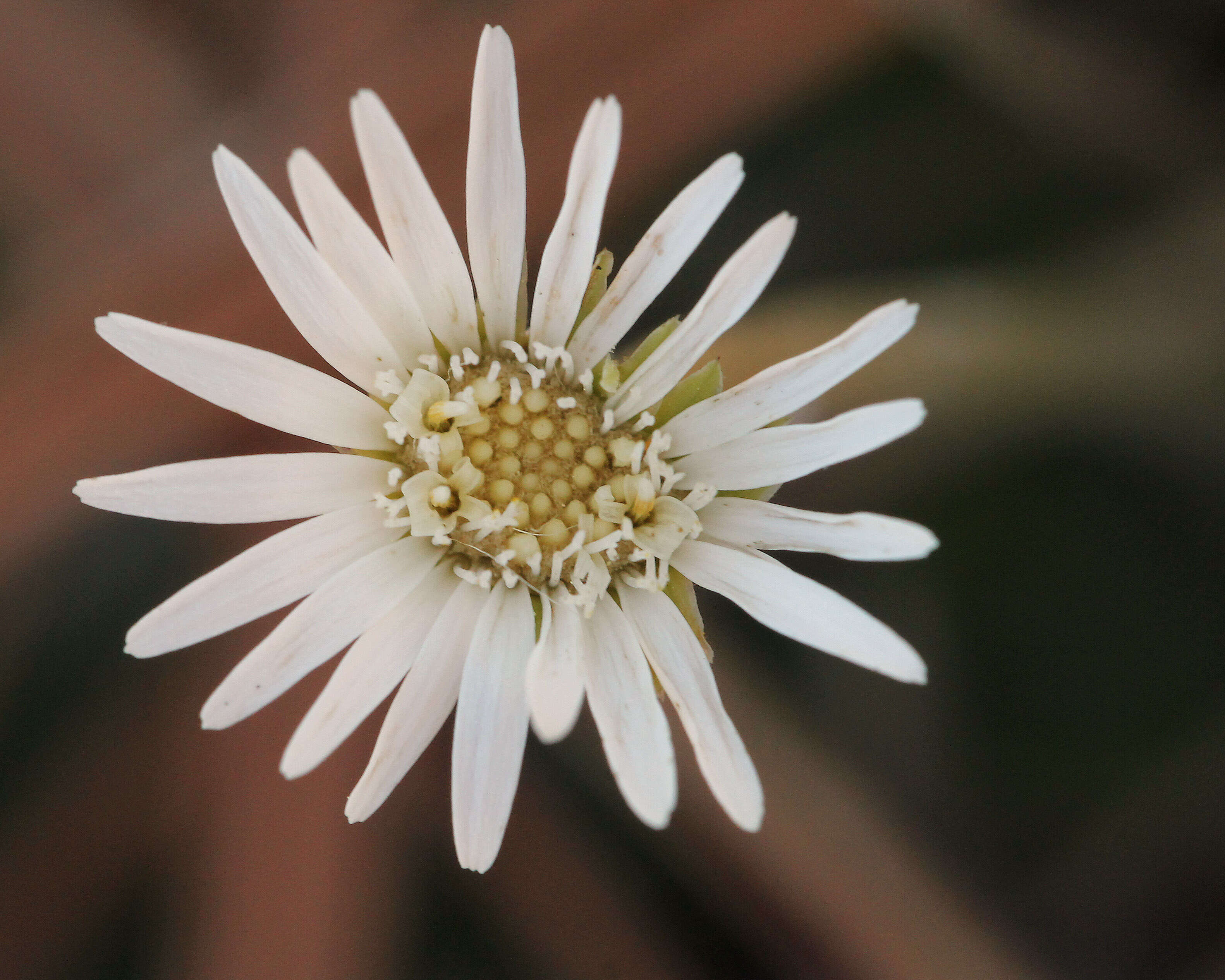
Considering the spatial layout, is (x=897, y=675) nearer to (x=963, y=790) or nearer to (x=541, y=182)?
(x=541, y=182)

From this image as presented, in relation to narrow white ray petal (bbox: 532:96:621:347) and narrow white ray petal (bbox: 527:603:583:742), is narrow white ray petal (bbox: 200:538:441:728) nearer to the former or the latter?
narrow white ray petal (bbox: 527:603:583:742)

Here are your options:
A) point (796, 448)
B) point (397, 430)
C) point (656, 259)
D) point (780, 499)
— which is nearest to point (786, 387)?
point (796, 448)

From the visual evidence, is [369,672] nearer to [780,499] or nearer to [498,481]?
[498,481]

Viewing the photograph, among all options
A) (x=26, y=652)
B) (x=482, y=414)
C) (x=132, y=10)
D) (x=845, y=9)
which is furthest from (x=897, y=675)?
(x=132, y=10)

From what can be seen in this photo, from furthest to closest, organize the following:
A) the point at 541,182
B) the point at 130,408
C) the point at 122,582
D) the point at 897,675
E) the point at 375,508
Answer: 1. the point at 122,582
2. the point at 541,182
3. the point at 130,408
4. the point at 375,508
5. the point at 897,675

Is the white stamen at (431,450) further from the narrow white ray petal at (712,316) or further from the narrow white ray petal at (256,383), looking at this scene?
the narrow white ray petal at (712,316)

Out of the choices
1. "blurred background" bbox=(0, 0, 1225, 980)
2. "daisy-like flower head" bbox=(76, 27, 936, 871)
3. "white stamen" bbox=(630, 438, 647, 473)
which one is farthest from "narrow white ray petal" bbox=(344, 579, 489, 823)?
"blurred background" bbox=(0, 0, 1225, 980)
